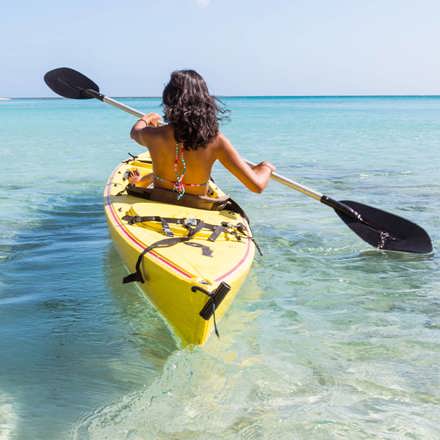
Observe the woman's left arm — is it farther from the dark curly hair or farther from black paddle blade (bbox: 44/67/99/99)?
black paddle blade (bbox: 44/67/99/99)

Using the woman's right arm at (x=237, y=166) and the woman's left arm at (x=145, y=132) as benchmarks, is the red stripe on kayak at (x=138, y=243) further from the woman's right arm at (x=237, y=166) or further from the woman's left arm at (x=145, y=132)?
the woman's right arm at (x=237, y=166)

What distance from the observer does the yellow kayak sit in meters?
3.06

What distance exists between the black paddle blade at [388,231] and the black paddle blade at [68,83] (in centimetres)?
368

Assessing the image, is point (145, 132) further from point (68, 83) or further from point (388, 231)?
point (68, 83)

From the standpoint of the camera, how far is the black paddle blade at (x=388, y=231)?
540 cm

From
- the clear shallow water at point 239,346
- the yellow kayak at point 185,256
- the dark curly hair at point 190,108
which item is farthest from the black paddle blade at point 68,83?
the dark curly hair at point 190,108

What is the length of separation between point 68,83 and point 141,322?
14.1ft

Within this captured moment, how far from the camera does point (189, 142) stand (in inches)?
155

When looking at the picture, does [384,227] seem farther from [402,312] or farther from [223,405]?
[223,405]

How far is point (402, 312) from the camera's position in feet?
14.2

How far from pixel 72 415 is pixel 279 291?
7.49 feet

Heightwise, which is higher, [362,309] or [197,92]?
[197,92]

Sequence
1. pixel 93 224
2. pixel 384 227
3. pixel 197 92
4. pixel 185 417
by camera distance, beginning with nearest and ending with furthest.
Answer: pixel 185 417, pixel 197 92, pixel 384 227, pixel 93 224

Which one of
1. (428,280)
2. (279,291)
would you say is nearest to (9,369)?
(279,291)
